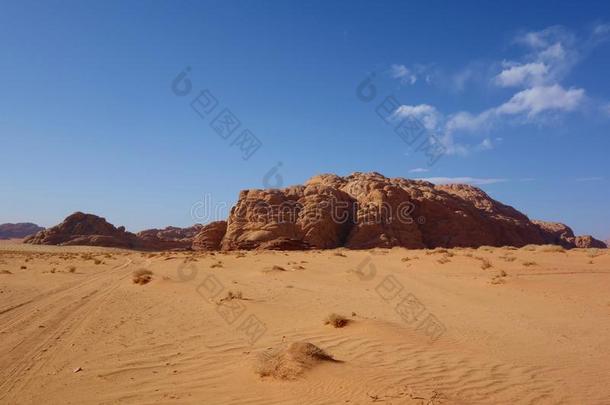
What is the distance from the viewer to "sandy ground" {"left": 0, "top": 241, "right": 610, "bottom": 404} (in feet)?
17.4

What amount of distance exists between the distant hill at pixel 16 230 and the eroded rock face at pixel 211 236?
8536 cm

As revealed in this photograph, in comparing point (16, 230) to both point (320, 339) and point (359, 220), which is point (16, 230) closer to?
point (359, 220)

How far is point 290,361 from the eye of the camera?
5.98m

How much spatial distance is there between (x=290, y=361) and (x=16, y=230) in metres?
137

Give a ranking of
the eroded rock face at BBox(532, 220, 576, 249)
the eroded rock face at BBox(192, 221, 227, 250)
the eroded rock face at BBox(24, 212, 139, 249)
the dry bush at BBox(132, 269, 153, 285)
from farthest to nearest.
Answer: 1. the eroded rock face at BBox(532, 220, 576, 249)
2. the eroded rock face at BBox(24, 212, 139, 249)
3. the eroded rock face at BBox(192, 221, 227, 250)
4. the dry bush at BBox(132, 269, 153, 285)

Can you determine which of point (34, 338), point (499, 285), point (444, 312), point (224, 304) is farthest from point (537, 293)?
point (34, 338)

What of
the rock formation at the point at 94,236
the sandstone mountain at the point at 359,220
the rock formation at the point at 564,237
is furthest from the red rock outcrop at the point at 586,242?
the rock formation at the point at 94,236

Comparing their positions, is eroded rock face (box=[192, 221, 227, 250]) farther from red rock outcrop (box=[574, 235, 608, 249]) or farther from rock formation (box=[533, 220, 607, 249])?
red rock outcrop (box=[574, 235, 608, 249])

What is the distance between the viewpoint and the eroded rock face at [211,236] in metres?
49.9

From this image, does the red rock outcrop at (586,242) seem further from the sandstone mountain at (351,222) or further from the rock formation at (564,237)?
the sandstone mountain at (351,222)

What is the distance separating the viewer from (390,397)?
4.86 m

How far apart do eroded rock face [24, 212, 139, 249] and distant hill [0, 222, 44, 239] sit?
2498 inches

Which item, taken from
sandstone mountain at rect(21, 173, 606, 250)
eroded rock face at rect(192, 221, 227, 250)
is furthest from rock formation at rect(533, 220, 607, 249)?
eroded rock face at rect(192, 221, 227, 250)

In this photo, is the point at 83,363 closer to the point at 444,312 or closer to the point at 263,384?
the point at 263,384
